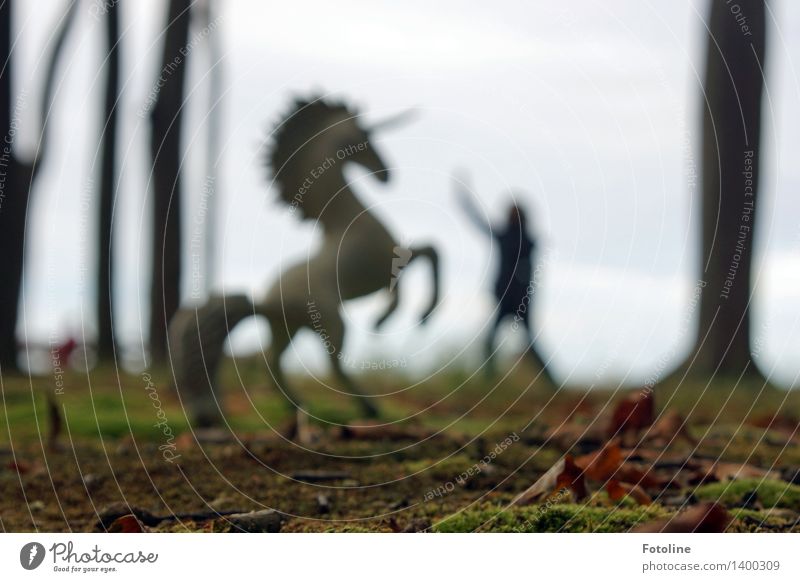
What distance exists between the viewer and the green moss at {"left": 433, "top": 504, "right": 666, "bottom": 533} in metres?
3.01

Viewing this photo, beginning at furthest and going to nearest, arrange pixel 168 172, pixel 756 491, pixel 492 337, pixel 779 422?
pixel 168 172 → pixel 492 337 → pixel 779 422 → pixel 756 491

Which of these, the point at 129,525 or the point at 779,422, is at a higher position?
the point at 129,525

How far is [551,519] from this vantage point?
9.93 feet

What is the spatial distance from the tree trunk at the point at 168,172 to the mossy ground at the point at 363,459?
3.78ft

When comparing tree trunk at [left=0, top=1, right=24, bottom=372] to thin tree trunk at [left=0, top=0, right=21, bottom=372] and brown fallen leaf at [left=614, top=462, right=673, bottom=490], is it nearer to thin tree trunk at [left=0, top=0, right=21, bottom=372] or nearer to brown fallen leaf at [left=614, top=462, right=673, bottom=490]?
thin tree trunk at [left=0, top=0, right=21, bottom=372]

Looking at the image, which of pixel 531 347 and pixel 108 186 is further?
pixel 108 186

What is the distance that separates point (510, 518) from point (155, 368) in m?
4.27

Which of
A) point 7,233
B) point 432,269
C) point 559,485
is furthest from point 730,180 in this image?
point 7,233

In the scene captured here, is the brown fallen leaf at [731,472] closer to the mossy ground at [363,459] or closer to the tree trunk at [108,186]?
the mossy ground at [363,459]

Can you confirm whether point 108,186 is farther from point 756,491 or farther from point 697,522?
point 697,522

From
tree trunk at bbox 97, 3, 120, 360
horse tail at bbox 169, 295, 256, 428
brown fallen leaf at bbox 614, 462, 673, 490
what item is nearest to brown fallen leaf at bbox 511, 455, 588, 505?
brown fallen leaf at bbox 614, 462, 673, 490

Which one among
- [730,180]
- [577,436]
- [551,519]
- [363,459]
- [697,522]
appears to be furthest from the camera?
[730,180]

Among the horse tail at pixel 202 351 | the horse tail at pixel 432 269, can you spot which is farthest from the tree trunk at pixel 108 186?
the horse tail at pixel 432 269

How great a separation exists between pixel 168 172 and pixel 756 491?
4.68 metres
